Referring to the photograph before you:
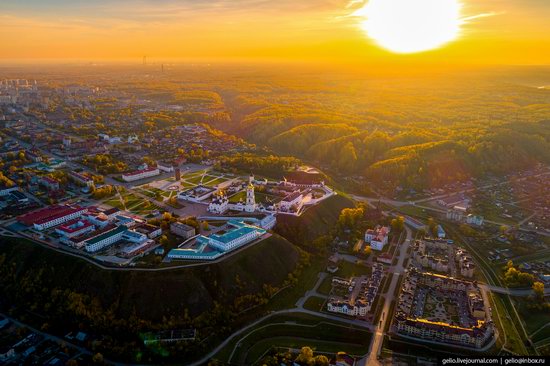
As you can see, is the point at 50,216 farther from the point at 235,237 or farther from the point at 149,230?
the point at 235,237

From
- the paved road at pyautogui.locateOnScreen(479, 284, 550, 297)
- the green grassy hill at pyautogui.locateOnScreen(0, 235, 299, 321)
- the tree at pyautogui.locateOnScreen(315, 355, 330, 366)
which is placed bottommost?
the paved road at pyautogui.locateOnScreen(479, 284, 550, 297)

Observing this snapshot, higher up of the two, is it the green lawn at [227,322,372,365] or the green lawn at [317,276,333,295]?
the green lawn at [317,276,333,295]

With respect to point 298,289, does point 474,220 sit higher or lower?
higher

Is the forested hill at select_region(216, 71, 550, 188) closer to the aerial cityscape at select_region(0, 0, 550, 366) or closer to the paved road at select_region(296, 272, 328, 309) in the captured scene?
the aerial cityscape at select_region(0, 0, 550, 366)

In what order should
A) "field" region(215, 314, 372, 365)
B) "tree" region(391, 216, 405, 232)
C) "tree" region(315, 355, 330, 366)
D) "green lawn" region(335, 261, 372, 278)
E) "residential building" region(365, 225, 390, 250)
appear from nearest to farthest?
"tree" region(315, 355, 330, 366)
"field" region(215, 314, 372, 365)
"green lawn" region(335, 261, 372, 278)
"residential building" region(365, 225, 390, 250)
"tree" region(391, 216, 405, 232)

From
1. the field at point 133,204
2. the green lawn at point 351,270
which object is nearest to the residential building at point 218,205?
the field at point 133,204

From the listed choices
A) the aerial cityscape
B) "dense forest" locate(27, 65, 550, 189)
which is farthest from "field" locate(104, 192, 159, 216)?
"dense forest" locate(27, 65, 550, 189)

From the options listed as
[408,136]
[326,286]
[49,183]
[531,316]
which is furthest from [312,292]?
[408,136]

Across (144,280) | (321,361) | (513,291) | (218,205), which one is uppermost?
(218,205)
